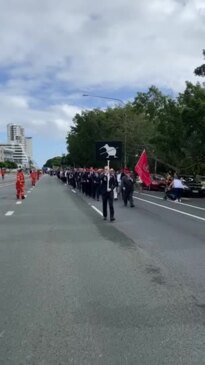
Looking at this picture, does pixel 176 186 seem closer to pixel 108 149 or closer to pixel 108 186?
pixel 108 149

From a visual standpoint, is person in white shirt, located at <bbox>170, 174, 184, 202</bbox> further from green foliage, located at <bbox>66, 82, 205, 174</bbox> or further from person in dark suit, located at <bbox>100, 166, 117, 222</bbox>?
person in dark suit, located at <bbox>100, 166, 117, 222</bbox>

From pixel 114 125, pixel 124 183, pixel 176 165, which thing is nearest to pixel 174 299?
pixel 124 183

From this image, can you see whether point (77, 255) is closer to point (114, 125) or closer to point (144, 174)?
point (144, 174)

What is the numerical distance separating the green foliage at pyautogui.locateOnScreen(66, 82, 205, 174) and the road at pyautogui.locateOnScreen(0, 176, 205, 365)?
28.6m

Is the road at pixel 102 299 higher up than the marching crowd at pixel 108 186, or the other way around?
the marching crowd at pixel 108 186

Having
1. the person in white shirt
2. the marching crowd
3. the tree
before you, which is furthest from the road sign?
the tree

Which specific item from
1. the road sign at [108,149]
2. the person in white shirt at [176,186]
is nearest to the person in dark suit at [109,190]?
the person in white shirt at [176,186]

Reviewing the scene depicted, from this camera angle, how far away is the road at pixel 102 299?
198 inches

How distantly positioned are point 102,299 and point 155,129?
187 feet

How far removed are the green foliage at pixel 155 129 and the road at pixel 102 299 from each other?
28620mm

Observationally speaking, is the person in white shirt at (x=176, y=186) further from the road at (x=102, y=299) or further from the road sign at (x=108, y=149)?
the road at (x=102, y=299)

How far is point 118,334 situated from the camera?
18.1 feet

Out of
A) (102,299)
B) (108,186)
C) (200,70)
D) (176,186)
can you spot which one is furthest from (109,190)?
(200,70)

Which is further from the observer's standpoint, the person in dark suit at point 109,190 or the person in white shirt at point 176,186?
the person in white shirt at point 176,186
